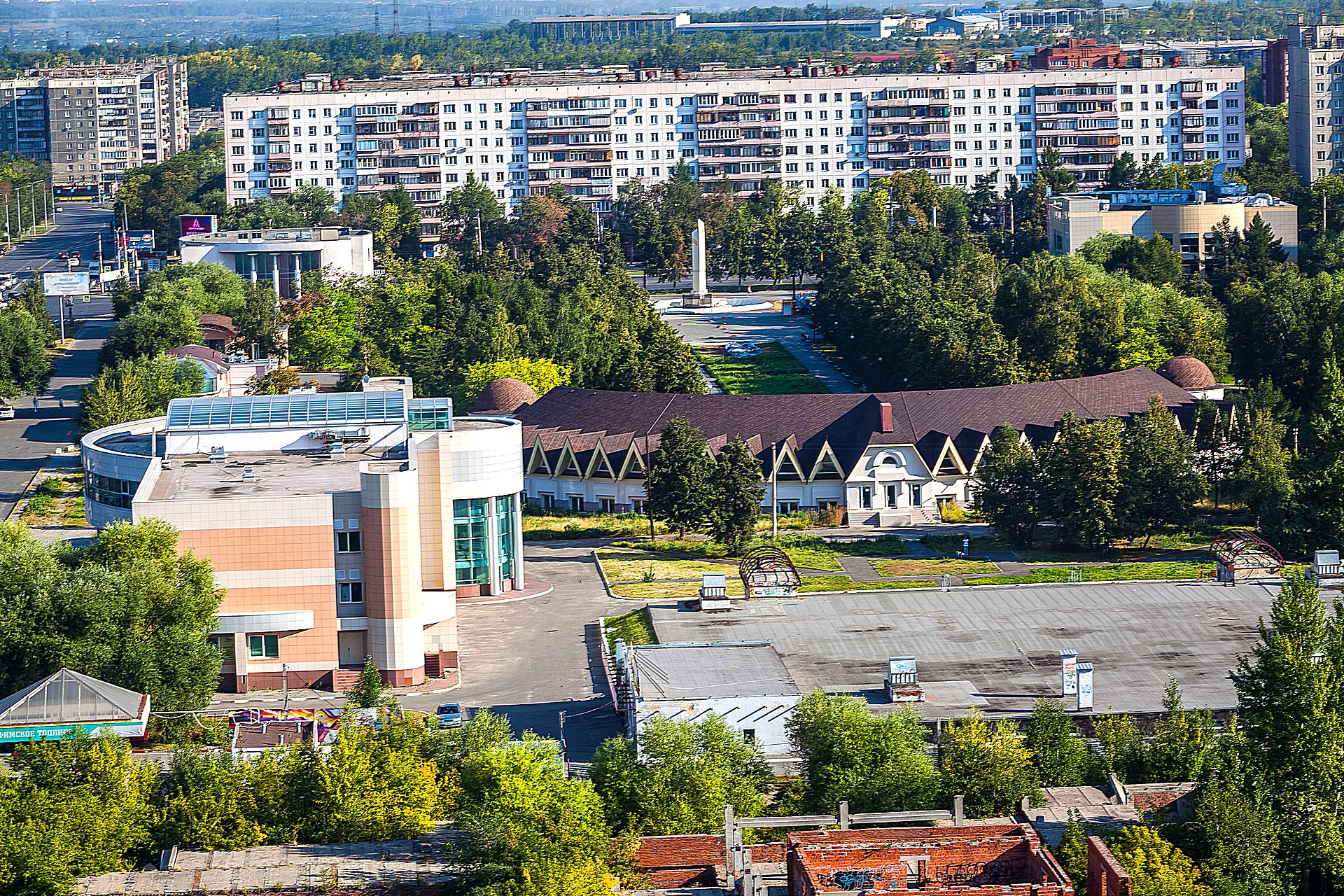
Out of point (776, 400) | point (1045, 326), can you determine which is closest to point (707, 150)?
point (1045, 326)

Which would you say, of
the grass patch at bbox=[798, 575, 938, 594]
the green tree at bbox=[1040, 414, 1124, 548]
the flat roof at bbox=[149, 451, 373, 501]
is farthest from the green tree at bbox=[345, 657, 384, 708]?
the green tree at bbox=[1040, 414, 1124, 548]

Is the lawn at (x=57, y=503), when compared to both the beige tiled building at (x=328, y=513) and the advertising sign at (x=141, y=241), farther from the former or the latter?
the advertising sign at (x=141, y=241)

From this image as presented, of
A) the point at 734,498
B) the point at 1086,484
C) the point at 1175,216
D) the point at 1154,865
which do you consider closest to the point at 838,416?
the point at 734,498

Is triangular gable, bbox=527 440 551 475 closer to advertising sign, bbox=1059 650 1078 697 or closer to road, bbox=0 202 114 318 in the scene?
advertising sign, bbox=1059 650 1078 697

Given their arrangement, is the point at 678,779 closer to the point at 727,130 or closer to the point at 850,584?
the point at 850,584

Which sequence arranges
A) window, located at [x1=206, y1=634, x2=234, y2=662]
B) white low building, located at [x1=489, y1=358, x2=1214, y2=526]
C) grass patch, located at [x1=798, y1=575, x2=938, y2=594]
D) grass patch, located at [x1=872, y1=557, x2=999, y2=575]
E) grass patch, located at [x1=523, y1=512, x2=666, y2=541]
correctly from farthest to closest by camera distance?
1. white low building, located at [x1=489, y1=358, x2=1214, y2=526]
2. grass patch, located at [x1=523, y1=512, x2=666, y2=541]
3. grass patch, located at [x1=872, y1=557, x2=999, y2=575]
4. grass patch, located at [x1=798, y1=575, x2=938, y2=594]
5. window, located at [x1=206, y1=634, x2=234, y2=662]

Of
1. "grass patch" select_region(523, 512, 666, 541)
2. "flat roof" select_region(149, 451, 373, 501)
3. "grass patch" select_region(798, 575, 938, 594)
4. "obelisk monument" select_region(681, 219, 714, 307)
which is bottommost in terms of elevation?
"grass patch" select_region(798, 575, 938, 594)

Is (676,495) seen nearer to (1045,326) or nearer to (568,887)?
(1045,326)
